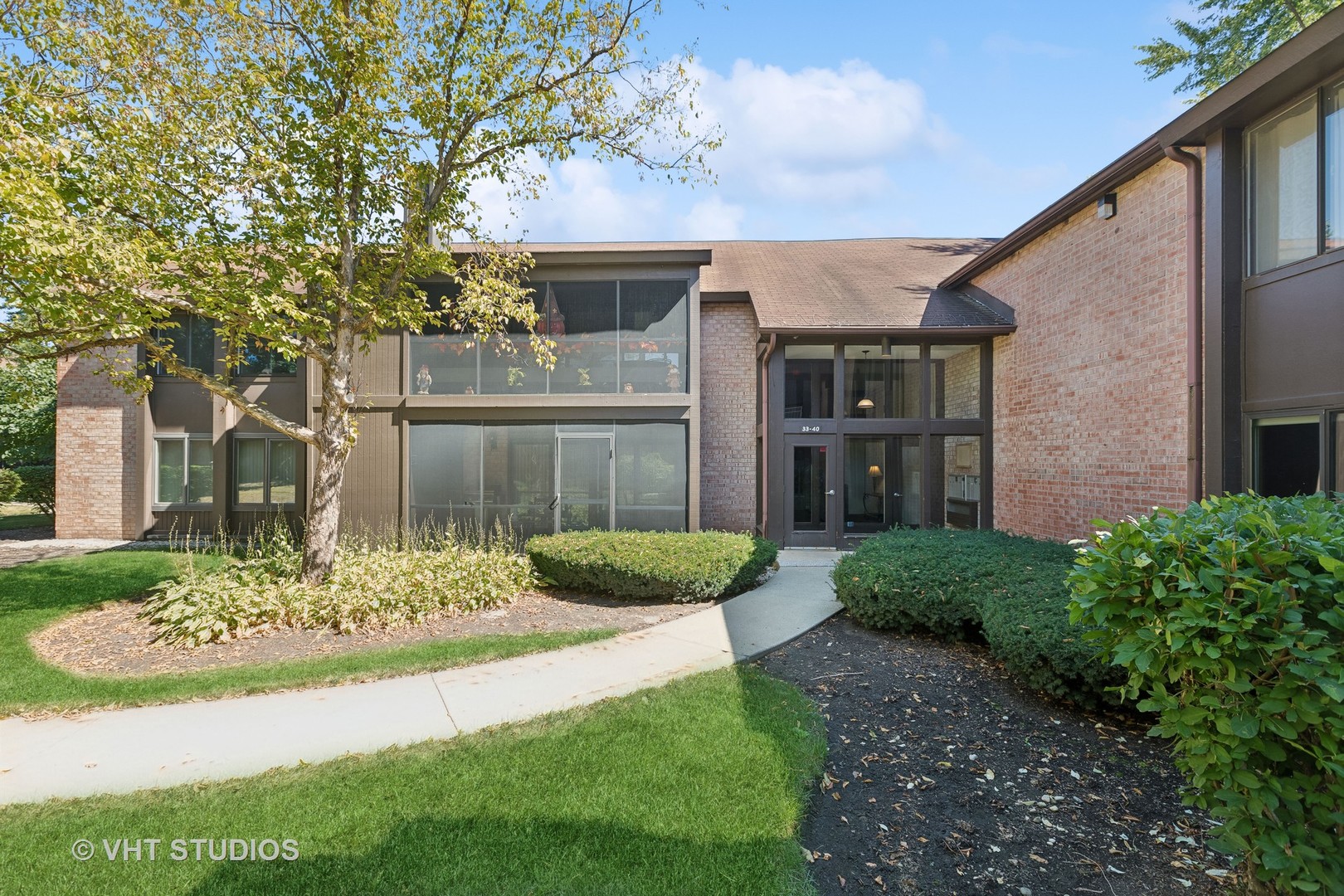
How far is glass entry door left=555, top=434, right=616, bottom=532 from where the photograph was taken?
1098cm

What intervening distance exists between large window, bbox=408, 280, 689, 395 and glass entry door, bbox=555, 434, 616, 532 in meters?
0.98

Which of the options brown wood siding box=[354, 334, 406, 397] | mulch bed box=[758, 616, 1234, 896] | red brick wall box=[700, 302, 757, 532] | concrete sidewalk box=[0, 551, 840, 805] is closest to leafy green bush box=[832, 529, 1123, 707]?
mulch bed box=[758, 616, 1234, 896]

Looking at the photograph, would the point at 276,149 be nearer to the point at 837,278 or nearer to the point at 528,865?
the point at 528,865

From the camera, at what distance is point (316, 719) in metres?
4.20

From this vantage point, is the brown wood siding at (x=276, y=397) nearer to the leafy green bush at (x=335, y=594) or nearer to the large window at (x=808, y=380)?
the leafy green bush at (x=335, y=594)

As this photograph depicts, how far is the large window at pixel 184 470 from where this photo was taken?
13.2m

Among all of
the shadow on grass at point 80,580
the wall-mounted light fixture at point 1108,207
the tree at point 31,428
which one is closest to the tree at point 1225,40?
the wall-mounted light fixture at point 1108,207

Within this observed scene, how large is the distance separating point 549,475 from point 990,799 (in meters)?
8.87

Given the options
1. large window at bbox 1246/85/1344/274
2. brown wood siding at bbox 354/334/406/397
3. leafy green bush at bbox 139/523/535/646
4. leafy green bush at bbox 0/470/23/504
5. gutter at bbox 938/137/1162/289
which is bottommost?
leafy green bush at bbox 139/523/535/646

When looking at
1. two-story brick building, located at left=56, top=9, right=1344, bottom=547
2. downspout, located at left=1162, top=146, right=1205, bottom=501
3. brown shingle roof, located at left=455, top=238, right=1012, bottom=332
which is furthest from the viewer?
brown shingle roof, located at left=455, top=238, right=1012, bottom=332

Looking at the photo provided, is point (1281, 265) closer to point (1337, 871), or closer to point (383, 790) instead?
point (1337, 871)

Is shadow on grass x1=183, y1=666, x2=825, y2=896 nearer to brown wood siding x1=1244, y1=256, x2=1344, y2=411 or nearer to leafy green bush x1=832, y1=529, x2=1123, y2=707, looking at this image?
leafy green bush x1=832, y1=529, x2=1123, y2=707

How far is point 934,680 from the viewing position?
16.1 feet

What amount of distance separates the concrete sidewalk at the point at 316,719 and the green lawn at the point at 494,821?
0.81 ft
